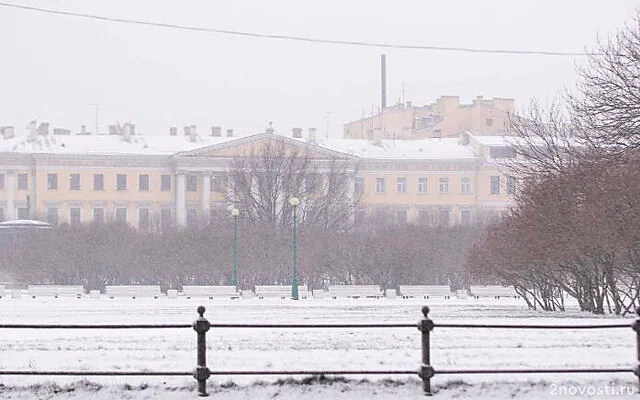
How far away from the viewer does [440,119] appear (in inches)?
4958

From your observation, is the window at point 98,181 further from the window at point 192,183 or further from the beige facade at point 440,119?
the beige facade at point 440,119

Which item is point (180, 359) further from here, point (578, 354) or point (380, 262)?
point (380, 262)

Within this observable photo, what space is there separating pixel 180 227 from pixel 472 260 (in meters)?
33.5

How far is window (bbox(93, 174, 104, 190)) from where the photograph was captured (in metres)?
106

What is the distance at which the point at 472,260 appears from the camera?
119ft

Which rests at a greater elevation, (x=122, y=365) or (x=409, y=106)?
(x=409, y=106)

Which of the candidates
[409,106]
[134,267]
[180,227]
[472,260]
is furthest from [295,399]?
[409,106]

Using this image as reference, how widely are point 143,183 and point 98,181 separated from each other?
13.1 feet

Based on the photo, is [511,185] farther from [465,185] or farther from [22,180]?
[22,180]

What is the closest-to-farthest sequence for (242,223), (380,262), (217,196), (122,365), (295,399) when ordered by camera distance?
(295,399) → (122,365) → (380,262) → (242,223) → (217,196)

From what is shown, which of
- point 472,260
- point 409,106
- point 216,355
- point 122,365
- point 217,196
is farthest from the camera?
point 409,106

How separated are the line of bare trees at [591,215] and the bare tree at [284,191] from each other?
1337 inches

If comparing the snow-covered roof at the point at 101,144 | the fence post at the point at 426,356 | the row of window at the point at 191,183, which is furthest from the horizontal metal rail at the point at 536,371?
the snow-covered roof at the point at 101,144

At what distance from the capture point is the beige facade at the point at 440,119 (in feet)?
397
